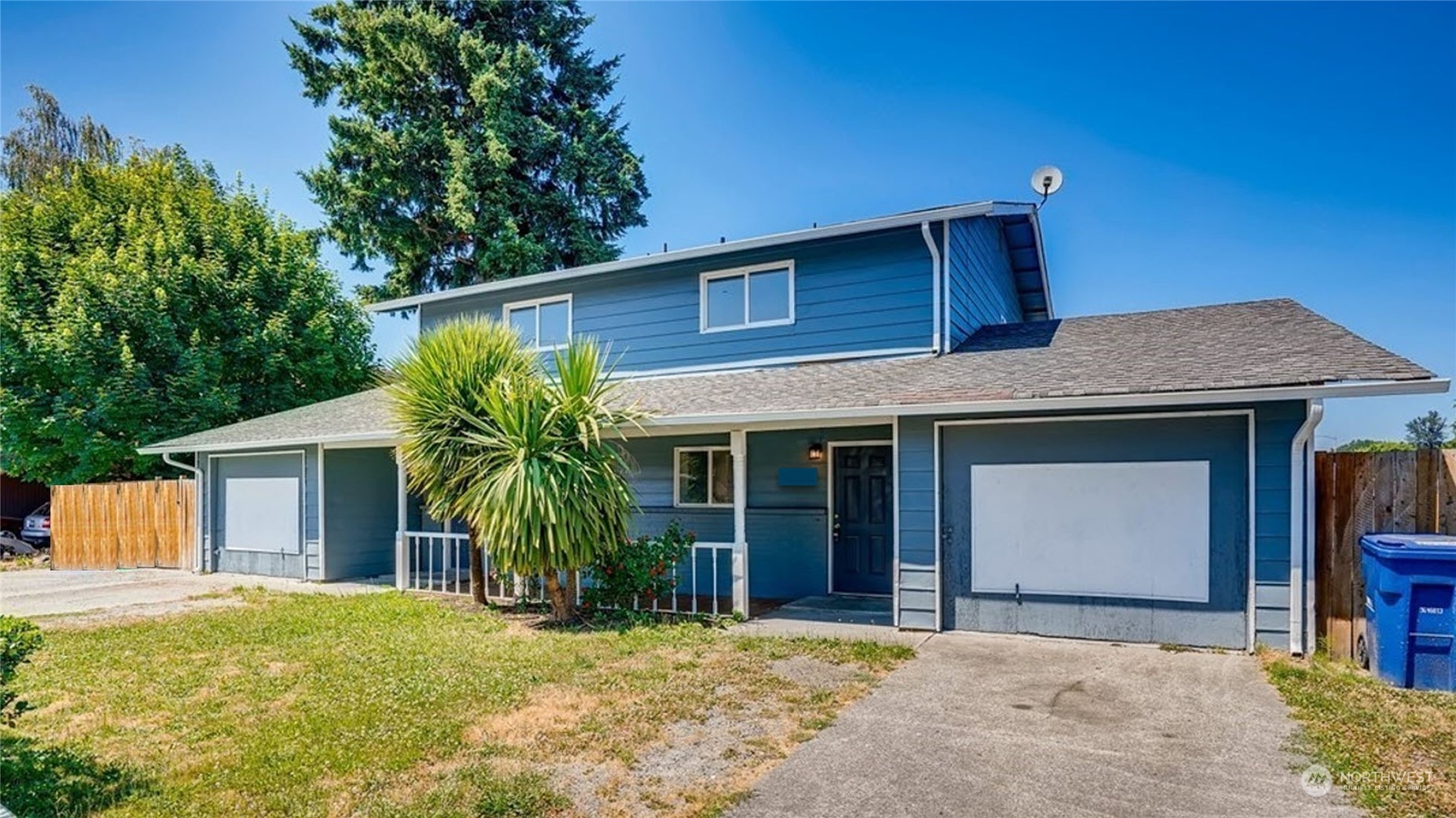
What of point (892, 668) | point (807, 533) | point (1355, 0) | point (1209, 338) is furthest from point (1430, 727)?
point (1355, 0)

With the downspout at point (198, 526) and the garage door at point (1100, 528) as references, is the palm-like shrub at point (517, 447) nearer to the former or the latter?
the garage door at point (1100, 528)

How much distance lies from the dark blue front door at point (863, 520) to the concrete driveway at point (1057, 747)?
3.57 meters

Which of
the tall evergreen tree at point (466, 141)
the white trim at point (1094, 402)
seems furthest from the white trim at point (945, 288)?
the tall evergreen tree at point (466, 141)

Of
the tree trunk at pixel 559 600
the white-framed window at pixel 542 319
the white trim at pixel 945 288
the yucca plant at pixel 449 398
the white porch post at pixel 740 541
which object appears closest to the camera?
the tree trunk at pixel 559 600

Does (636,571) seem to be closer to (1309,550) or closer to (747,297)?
(747,297)

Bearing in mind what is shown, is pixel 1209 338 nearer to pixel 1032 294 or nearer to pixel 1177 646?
pixel 1177 646

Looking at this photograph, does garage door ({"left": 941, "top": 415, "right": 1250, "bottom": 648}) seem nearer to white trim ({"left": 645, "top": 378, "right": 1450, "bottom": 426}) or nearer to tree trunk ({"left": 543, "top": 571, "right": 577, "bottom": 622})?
white trim ({"left": 645, "top": 378, "right": 1450, "bottom": 426})

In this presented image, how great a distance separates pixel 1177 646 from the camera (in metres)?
6.87

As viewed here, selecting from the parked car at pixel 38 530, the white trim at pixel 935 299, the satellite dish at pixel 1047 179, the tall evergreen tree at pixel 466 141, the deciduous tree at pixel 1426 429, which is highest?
the tall evergreen tree at pixel 466 141


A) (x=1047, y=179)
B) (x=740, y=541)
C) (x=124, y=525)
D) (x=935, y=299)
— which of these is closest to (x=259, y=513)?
(x=124, y=525)

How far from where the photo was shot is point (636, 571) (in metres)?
8.66

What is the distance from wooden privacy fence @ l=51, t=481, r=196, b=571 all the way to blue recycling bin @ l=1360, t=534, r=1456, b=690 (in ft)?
56.1

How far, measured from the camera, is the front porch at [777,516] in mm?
10039

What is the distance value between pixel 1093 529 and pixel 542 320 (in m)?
8.94
